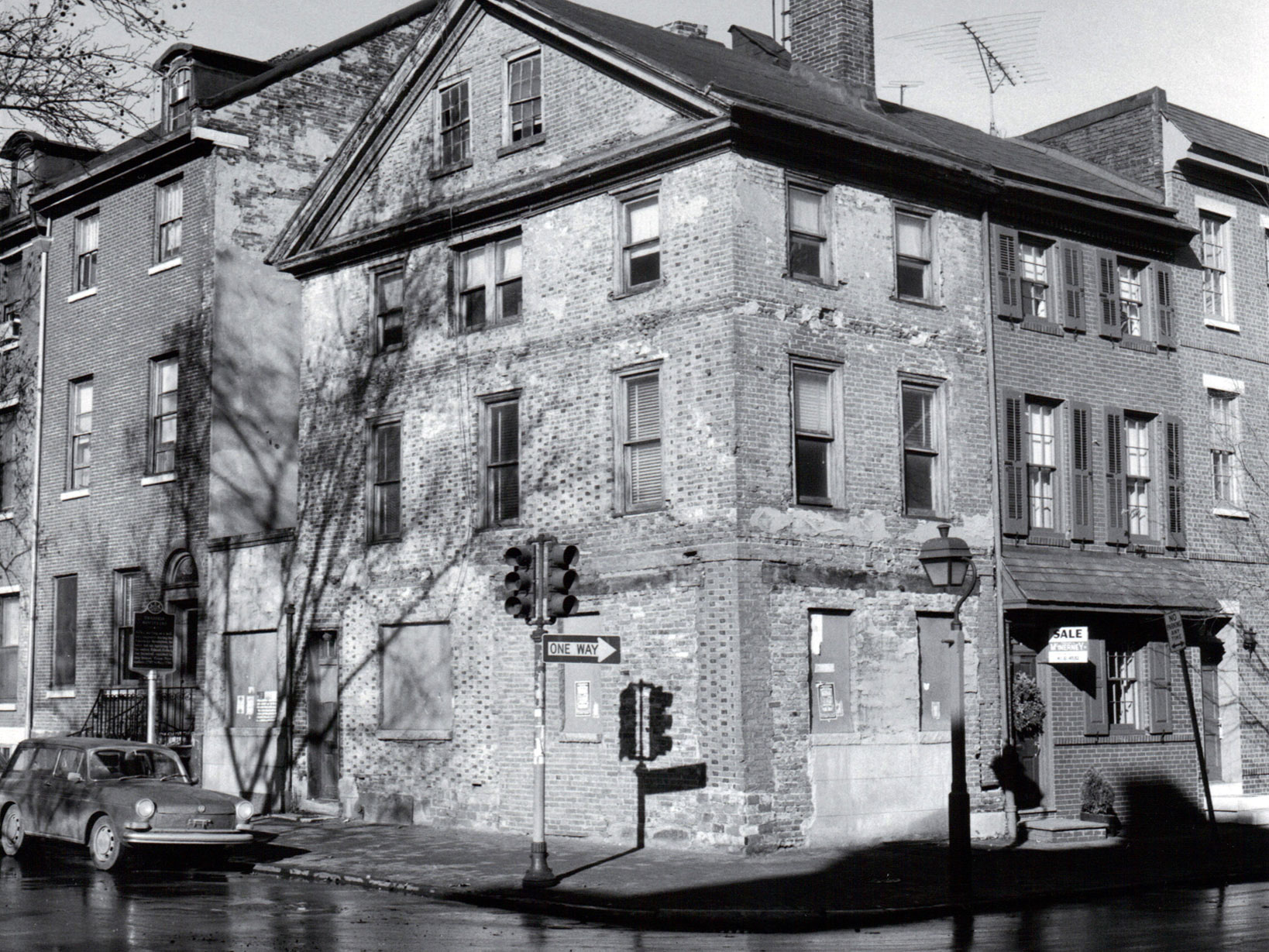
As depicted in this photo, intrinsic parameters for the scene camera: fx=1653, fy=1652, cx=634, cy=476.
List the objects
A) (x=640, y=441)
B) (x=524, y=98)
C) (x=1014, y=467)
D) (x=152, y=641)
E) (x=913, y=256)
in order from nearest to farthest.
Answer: (x=640, y=441)
(x=152, y=641)
(x=913, y=256)
(x=1014, y=467)
(x=524, y=98)

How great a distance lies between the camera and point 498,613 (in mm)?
→ 23031

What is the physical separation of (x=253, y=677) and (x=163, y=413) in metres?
5.28

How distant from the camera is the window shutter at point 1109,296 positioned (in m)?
24.8

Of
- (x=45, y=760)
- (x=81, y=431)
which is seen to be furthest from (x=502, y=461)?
(x=81, y=431)

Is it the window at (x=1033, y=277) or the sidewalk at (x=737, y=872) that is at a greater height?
the window at (x=1033, y=277)

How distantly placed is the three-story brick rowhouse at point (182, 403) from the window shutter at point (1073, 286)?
12.4 m

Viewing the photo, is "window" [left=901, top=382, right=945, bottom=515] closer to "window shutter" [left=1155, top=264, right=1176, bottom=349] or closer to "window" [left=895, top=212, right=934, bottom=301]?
"window" [left=895, top=212, right=934, bottom=301]

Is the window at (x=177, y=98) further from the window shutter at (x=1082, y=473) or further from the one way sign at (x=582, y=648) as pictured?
the window shutter at (x=1082, y=473)

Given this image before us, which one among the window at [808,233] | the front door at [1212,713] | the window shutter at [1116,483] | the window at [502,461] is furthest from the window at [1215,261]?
the window at [502,461]

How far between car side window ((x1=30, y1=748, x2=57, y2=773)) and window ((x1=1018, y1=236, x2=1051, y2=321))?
14.4 metres

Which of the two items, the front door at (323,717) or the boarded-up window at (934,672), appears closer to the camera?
the boarded-up window at (934,672)

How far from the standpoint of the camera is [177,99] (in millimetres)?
29141

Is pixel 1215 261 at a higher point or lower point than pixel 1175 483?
higher

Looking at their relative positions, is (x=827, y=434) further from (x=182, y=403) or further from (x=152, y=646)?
(x=182, y=403)
